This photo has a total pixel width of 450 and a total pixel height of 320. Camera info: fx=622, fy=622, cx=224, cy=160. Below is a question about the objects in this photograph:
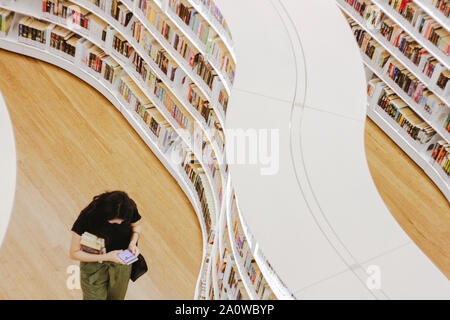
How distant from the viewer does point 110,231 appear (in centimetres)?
355

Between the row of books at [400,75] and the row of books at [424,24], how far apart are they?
1.48ft

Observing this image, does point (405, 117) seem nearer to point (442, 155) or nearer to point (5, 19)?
point (442, 155)

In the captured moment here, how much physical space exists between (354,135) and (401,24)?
291 cm

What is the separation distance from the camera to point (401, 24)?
561 centimetres

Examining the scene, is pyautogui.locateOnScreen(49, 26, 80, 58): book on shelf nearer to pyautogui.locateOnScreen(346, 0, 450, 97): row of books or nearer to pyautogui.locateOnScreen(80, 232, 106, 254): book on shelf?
pyautogui.locateOnScreen(346, 0, 450, 97): row of books

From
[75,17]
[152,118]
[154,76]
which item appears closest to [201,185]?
[152,118]

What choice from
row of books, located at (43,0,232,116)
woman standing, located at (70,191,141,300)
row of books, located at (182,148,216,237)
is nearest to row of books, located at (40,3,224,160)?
row of books, located at (43,0,232,116)

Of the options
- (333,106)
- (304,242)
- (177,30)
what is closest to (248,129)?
(333,106)

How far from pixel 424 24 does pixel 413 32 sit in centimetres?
14

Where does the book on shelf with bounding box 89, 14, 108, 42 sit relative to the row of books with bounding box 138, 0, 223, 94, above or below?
above

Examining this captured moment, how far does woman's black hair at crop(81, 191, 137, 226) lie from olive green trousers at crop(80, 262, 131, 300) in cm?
27

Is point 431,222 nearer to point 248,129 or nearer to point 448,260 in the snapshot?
point 448,260

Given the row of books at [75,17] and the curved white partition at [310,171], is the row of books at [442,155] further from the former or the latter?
the row of books at [75,17]

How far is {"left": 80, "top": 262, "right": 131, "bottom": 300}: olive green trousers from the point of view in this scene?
3631mm
